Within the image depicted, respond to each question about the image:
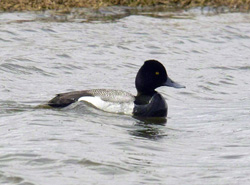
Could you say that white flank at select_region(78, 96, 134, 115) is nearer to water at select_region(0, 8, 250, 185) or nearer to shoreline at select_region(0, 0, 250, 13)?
water at select_region(0, 8, 250, 185)

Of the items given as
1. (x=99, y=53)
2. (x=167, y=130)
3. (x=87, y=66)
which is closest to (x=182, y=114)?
(x=167, y=130)

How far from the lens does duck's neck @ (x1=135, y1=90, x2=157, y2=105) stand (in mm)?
9734

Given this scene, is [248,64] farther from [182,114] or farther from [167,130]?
[167,130]

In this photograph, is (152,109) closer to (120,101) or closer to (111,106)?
(120,101)

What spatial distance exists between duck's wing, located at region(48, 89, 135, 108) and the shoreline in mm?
7651

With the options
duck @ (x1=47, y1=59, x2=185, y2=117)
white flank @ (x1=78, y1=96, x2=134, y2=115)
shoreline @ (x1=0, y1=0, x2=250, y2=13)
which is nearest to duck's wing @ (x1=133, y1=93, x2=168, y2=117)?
duck @ (x1=47, y1=59, x2=185, y2=117)

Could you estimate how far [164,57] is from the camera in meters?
14.8

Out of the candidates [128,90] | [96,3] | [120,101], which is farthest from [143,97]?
[96,3]

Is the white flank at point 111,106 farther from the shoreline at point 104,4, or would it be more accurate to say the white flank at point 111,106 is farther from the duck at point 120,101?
the shoreline at point 104,4

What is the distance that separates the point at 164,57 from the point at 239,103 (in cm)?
416

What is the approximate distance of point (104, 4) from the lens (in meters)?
18.2

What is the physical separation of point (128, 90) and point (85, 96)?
2.29 m

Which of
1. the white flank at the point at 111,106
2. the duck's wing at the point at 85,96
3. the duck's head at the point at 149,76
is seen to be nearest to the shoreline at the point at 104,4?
the duck's head at the point at 149,76

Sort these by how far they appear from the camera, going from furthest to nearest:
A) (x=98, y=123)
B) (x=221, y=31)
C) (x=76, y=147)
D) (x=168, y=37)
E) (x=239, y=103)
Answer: (x=221, y=31), (x=168, y=37), (x=239, y=103), (x=98, y=123), (x=76, y=147)
